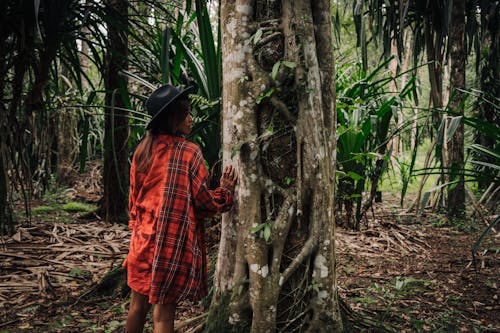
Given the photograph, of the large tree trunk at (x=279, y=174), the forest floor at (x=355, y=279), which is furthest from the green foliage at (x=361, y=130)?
the large tree trunk at (x=279, y=174)

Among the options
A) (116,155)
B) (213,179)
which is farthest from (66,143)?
(213,179)

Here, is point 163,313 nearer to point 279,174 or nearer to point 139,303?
point 139,303

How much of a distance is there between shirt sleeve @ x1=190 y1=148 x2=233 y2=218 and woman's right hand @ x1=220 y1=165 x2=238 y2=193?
1.1 inches

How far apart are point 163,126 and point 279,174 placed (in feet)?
2.12

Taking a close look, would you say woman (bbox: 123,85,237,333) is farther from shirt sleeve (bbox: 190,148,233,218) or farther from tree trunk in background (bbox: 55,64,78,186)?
tree trunk in background (bbox: 55,64,78,186)

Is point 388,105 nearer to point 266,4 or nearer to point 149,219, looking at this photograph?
point 266,4

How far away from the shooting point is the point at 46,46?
295 cm

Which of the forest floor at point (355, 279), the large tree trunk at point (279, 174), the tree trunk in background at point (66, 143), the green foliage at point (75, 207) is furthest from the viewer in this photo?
the tree trunk in background at point (66, 143)

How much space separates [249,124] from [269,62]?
1.05 ft

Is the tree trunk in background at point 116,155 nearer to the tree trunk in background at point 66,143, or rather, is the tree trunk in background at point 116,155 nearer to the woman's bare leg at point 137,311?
the tree trunk in background at point 66,143

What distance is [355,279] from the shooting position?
3275 millimetres

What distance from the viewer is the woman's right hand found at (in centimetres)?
214

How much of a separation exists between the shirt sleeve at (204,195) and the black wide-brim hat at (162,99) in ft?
0.89

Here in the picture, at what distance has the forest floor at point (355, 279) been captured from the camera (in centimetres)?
263
